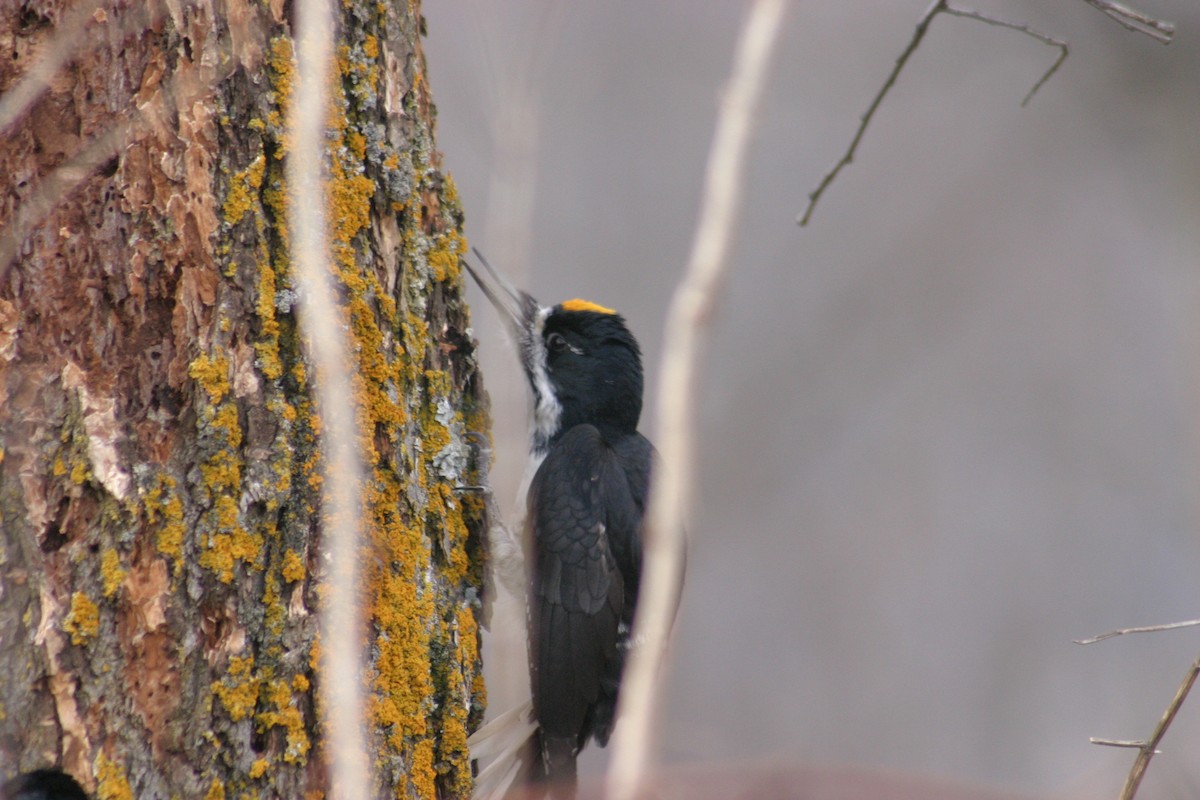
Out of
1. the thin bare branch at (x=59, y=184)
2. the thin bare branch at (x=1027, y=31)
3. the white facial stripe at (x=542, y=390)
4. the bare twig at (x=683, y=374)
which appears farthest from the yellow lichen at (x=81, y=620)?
the white facial stripe at (x=542, y=390)

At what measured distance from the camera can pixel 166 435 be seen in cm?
194

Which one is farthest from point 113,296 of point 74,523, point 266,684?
point 266,684

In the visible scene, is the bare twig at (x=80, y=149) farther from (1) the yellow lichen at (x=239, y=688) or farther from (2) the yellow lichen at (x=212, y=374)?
(1) the yellow lichen at (x=239, y=688)

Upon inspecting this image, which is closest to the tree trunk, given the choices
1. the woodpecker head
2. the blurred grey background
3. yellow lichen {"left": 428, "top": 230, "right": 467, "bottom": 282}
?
yellow lichen {"left": 428, "top": 230, "right": 467, "bottom": 282}

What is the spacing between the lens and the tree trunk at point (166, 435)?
1826 millimetres

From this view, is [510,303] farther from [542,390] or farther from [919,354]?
[919,354]

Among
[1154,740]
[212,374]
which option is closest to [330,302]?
[212,374]

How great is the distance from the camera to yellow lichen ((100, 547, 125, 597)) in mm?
1841

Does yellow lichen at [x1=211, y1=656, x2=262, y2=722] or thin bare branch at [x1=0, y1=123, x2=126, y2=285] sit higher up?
thin bare branch at [x1=0, y1=123, x2=126, y2=285]

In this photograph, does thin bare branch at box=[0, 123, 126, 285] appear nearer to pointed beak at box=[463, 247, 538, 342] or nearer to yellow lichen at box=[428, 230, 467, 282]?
yellow lichen at box=[428, 230, 467, 282]

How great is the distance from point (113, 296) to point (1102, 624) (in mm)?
5573

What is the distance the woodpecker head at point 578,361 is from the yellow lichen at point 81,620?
2053 millimetres

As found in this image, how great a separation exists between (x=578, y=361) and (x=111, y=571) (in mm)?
2160

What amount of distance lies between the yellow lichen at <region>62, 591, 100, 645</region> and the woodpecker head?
2053 millimetres
